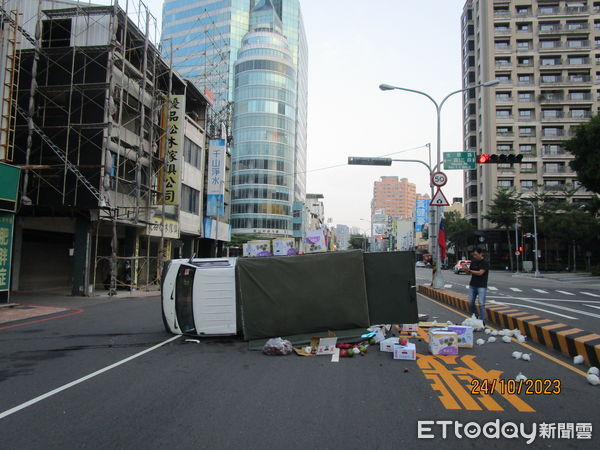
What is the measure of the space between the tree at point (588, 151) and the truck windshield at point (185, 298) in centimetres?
3115

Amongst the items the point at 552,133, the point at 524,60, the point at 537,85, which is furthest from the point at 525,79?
the point at 552,133

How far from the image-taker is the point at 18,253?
2061 centimetres

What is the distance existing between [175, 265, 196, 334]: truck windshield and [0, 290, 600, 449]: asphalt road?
69 cm

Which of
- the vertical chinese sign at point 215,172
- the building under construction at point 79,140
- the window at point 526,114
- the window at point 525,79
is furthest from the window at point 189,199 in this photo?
the window at point 525,79

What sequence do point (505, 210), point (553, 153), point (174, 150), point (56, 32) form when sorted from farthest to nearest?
point (553, 153), point (505, 210), point (174, 150), point (56, 32)

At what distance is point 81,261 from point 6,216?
5.14m

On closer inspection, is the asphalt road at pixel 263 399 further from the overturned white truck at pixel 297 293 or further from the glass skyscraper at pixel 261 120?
the glass skyscraper at pixel 261 120

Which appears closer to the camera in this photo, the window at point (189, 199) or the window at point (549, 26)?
the window at point (189, 199)

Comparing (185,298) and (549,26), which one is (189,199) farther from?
(549,26)

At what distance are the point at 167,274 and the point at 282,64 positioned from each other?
82592mm

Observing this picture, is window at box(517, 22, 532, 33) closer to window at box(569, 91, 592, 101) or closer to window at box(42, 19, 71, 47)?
window at box(569, 91, 592, 101)

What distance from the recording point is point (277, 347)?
7688 mm

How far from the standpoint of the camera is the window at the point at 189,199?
96.0ft

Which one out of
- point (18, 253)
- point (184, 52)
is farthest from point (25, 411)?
point (184, 52)
